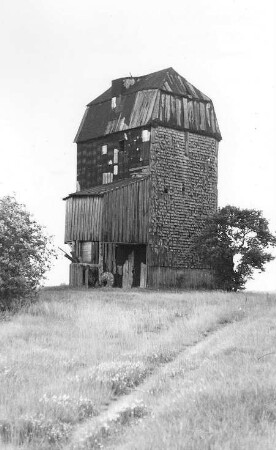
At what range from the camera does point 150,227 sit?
148 feet

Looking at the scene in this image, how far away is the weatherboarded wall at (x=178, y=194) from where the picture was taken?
4566 centimetres

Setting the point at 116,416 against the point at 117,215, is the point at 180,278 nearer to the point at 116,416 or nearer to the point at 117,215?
the point at 117,215

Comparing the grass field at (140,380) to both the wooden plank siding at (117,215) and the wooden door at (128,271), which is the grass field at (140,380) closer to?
the wooden plank siding at (117,215)

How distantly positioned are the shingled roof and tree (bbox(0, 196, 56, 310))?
1613 cm

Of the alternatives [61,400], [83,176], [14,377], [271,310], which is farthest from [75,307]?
[83,176]

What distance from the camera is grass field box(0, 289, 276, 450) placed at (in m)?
10.4

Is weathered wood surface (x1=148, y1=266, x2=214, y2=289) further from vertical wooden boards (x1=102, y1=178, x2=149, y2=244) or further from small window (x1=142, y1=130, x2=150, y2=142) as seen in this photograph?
small window (x1=142, y1=130, x2=150, y2=142)

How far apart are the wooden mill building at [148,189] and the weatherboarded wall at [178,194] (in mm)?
70

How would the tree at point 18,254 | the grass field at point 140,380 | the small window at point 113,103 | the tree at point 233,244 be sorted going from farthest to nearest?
1. the small window at point 113,103
2. the tree at point 233,244
3. the tree at point 18,254
4. the grass field at point 140,380

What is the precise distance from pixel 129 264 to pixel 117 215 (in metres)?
3.73

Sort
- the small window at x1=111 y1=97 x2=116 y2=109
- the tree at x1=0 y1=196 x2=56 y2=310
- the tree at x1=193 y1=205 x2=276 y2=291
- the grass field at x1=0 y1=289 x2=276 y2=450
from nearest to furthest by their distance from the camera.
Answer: the grass field at x1=0 y1=289 x2=276 y2=450, the tree at x1=0 y1=196 x2=56 y2=310, the tree at x1=193 y1=205 x2=276 y2=291, the small window at x1=111 y1=97 x2=116 y2=109

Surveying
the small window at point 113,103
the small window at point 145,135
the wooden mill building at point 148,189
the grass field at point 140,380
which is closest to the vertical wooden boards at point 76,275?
the wooden mill building at point 148,189

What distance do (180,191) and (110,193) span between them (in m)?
5.52

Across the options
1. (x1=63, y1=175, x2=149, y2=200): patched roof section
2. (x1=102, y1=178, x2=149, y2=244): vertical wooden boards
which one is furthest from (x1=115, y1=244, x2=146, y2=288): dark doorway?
(x1=63, y1=175, x2=149, y2=200): patched roof section
